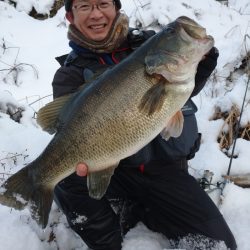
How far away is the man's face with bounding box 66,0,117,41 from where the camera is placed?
2752mm

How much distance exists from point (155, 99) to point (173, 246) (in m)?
1.21

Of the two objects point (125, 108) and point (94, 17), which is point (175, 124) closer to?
point (125, 108)

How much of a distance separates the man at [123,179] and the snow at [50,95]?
17cm

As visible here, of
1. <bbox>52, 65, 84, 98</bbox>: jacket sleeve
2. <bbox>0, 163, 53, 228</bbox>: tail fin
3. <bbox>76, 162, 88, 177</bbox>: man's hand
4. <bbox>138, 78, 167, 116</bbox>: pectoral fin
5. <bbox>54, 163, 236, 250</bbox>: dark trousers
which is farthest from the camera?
<bbox>52, 65, 84, 98</bbox>: jacket sleeve

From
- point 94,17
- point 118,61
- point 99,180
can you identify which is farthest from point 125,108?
point 94,17

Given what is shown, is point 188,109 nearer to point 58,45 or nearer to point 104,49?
point 104,49

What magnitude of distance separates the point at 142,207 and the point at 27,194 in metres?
0.97

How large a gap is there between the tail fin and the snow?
0.49 meters

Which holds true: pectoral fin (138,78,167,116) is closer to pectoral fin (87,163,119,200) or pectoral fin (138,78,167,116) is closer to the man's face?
pectoral fin (87,163,119,200)

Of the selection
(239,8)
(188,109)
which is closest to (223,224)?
(188,109)

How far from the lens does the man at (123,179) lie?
2.70 metres

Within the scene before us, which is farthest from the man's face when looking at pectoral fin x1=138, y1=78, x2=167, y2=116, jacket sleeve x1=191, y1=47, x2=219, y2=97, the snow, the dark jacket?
the snow

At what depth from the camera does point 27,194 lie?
2.30 metres

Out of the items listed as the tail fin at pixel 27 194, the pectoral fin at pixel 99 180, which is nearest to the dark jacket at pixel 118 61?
the pectoral fin at pixel 99 180
